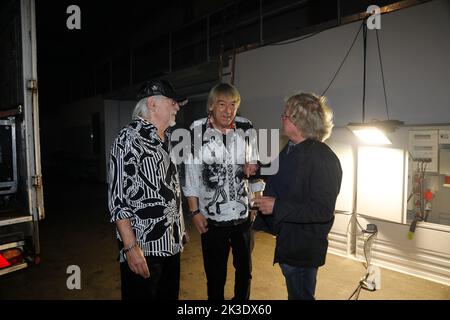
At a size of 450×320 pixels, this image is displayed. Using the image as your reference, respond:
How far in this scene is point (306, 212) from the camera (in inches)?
68.9

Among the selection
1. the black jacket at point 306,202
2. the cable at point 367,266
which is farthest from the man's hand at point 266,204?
the cable at point 367,266

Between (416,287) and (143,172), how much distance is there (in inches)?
142

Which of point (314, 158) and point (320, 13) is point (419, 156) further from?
point (320, 13)

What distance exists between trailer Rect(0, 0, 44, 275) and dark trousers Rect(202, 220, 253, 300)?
1.58 meters

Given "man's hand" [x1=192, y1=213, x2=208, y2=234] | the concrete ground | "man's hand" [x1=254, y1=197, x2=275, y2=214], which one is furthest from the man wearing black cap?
the concrete ground

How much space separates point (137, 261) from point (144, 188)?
410 mm

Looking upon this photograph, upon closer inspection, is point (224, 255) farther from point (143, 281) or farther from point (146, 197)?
point (146, 197)

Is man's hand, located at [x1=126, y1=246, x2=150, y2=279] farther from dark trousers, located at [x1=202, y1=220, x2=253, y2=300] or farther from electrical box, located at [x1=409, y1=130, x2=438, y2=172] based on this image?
electrical box, located at [x1=409, y1=130, x2=438, y2=172]

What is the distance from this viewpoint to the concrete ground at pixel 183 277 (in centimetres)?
338

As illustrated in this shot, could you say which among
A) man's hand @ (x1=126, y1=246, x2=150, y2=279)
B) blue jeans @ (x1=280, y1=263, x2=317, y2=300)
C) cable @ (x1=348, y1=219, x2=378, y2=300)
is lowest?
cable @ (x1=348, y1=219, x2=378, y2=300)

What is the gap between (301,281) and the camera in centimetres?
189

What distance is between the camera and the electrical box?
366 cm

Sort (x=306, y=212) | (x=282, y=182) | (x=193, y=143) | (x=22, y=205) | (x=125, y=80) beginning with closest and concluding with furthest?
(x=306, y=212)
(x=282, y=182)
(x=193, y=143)
(x=22, y=205)
(x=125, y=80)
